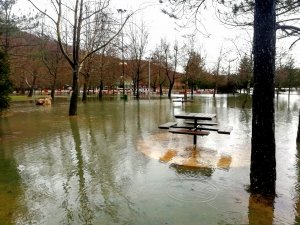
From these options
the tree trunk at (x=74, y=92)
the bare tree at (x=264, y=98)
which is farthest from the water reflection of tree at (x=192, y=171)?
the tree trunk at (x=74, y=92)

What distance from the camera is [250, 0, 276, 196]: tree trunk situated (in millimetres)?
4965

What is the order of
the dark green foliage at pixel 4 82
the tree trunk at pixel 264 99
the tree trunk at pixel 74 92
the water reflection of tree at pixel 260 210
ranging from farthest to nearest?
1. the tree trunk at pixel 74 92
2. the dark green foliage at pixel 4 82
3. the tree trunk at pixel 264 99
4. the water reflection of tree at pixel 260 210

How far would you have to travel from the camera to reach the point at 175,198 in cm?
500

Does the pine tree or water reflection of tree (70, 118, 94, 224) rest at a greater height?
the pine tree

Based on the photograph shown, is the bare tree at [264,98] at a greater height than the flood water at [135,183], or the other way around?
the bare tree at [264,98]

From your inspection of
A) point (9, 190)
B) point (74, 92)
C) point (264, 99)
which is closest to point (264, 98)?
point (264, 99)

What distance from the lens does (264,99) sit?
5051 millimetres

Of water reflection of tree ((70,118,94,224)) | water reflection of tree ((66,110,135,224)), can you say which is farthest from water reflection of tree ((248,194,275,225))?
water reflection of tree ((70,118,94,224))

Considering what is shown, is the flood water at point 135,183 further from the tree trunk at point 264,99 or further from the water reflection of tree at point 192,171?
the tree trunk at point 264,99

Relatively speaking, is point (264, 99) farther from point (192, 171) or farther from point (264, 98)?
point (192, 171)

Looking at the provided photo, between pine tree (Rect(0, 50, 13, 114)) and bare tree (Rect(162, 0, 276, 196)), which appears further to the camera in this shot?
pine tree (Rect(0, 50, 13, 114))

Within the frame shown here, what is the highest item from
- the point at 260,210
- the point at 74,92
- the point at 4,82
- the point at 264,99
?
the point at 4,82

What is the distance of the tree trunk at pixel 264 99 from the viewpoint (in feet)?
16.3

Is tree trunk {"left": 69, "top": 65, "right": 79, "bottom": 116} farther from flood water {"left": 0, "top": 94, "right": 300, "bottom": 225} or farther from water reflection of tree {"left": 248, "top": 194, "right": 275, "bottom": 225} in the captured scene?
water reflection of tree {"left": 248, "top": 194, "right": 275, "bottom": 225}
